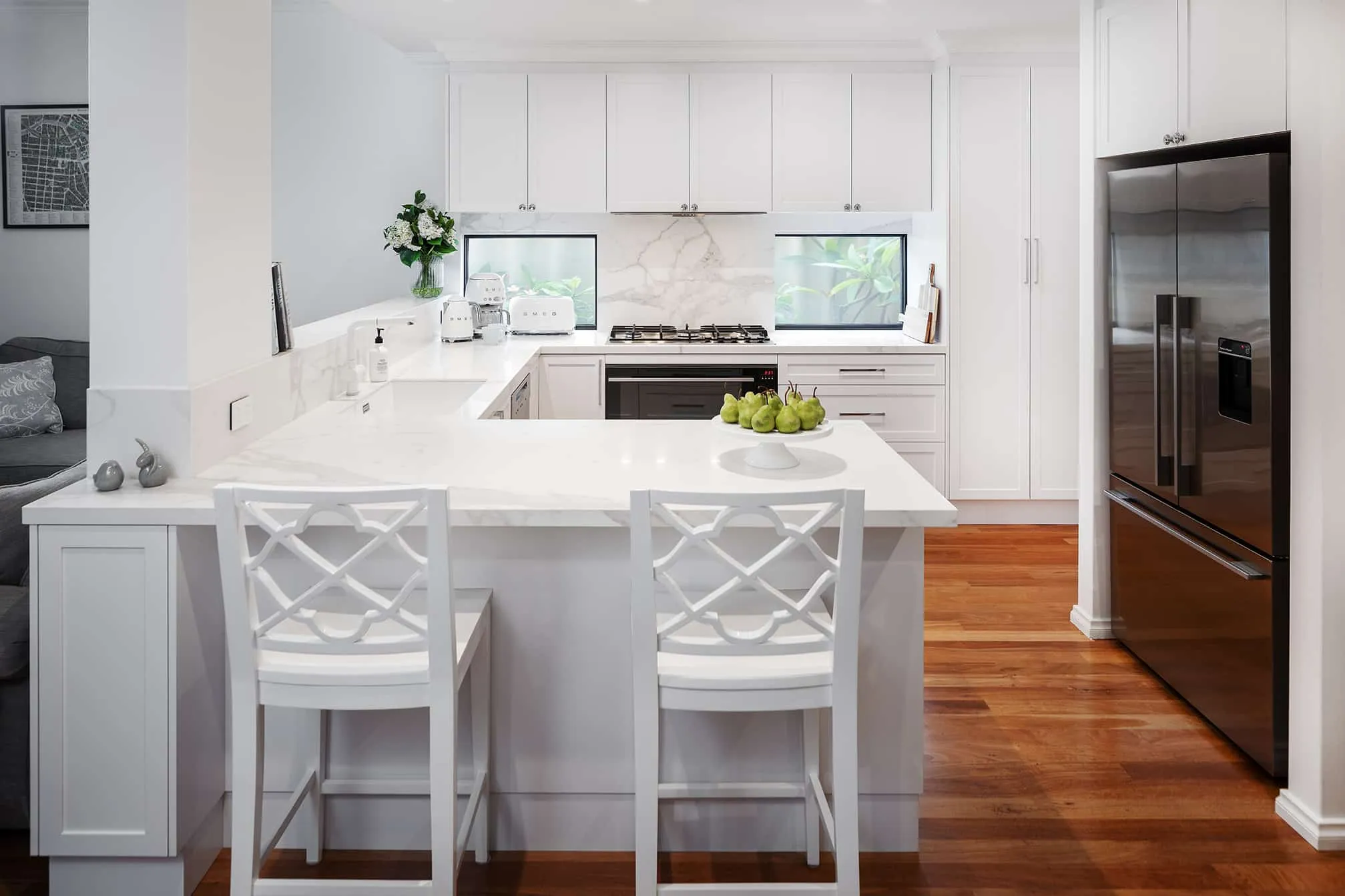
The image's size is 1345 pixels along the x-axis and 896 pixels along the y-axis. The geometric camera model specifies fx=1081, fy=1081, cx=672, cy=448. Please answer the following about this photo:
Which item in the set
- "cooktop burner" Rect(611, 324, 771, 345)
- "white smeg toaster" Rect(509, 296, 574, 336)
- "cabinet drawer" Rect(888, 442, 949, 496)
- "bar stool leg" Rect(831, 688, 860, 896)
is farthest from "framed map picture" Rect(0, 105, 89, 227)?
"bar stool leg" Rect(831, 688, 860, 896)

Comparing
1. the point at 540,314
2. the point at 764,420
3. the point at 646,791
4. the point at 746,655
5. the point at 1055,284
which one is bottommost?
the point at 646,791

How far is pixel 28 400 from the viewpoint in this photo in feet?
16.6

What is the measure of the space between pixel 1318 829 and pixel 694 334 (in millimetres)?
3856

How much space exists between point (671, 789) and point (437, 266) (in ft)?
13.9

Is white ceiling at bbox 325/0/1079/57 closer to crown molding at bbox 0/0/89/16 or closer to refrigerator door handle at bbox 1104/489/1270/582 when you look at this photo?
crown molding at bbox 0/0/89/16

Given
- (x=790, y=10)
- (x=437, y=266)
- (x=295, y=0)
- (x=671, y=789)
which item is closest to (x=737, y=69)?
(x=790, y=10)

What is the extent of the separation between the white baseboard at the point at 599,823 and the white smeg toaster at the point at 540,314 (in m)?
3.68

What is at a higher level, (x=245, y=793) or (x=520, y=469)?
(x=520, y=469)

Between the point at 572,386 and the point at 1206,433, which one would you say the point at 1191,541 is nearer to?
the point at 1206,433

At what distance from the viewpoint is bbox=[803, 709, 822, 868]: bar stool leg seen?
237 cm

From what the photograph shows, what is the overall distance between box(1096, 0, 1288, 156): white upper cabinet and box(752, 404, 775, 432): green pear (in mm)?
1433

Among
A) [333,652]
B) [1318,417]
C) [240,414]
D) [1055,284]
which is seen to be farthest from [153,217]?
[1055,284]

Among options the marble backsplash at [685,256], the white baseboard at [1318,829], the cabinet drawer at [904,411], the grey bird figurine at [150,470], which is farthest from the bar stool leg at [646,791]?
the marble backsplash at [685,256]

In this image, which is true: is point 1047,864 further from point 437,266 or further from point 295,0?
point 295,0
